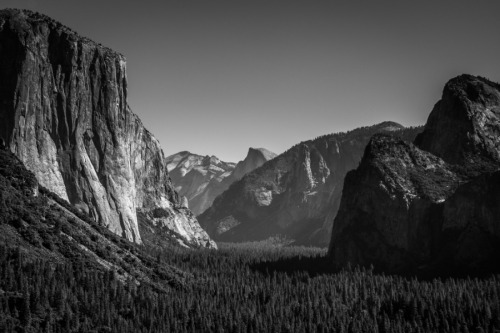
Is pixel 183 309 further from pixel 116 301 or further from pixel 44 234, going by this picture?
pixel 44 234

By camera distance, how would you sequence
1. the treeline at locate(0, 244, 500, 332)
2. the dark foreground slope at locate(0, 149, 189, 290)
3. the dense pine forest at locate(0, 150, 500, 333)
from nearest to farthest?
the treeline at locate(0, 244, 500, 332) < the dense pine forest at locate(0, 150, 500, 333) < the dark foreground slope at locate(0, 149, 189, 290)

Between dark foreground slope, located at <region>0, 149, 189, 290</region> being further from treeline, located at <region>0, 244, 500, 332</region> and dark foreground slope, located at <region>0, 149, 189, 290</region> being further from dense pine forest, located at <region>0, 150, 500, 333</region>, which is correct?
treeline, located at <region>0, 244, 500, 332</region>

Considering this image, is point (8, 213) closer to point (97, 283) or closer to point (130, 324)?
point (97, 283)

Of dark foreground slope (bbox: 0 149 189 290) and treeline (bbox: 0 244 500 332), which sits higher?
dark foreground slope (bbox: 0 149 189 290)

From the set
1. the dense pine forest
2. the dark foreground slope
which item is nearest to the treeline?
the dense pine forest

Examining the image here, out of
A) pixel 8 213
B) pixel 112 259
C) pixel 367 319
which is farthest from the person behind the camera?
pixel 112 259

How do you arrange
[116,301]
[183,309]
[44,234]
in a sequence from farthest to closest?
[44,234], [183,309], [116,301]

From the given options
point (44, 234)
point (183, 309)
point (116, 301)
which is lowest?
point (183, 309)

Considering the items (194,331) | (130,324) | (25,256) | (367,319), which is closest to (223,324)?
(194,331)

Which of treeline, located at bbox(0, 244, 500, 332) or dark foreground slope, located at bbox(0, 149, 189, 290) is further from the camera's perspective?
dark foreground slope, located at bbox(0, 149, 189, 290)

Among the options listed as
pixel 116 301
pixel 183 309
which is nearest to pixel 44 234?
pixel 116 301

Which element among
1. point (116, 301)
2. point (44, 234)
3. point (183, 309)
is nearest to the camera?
point (116, 301)
